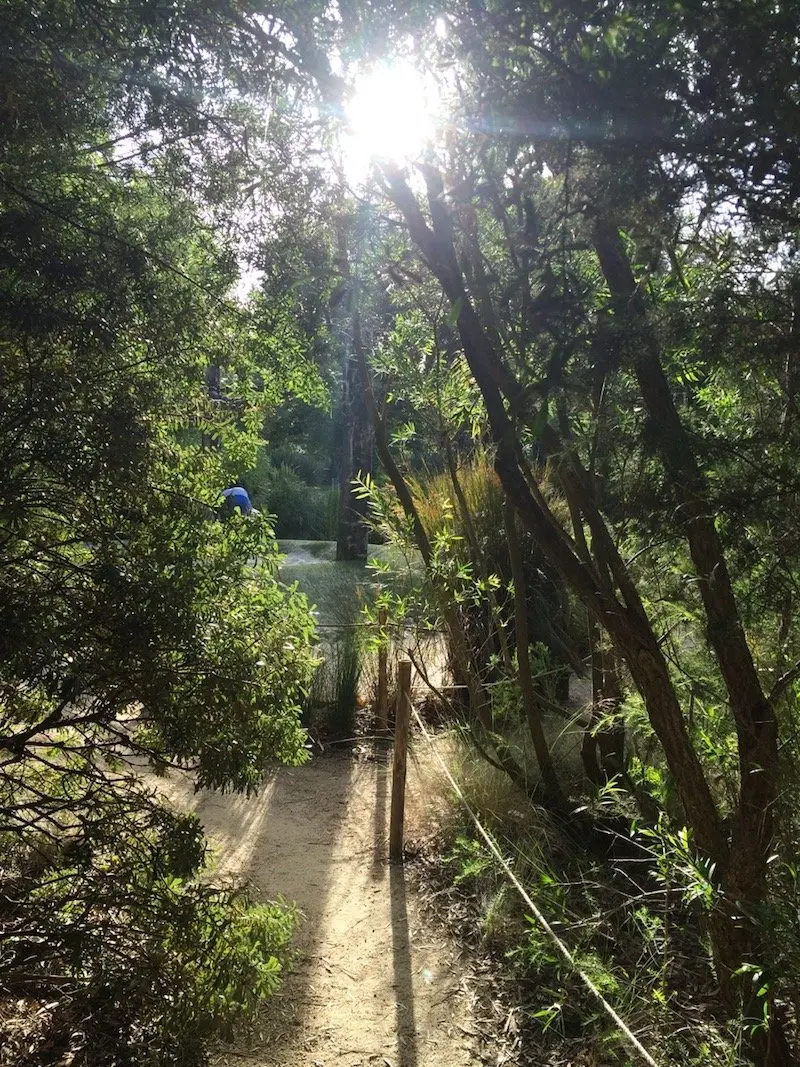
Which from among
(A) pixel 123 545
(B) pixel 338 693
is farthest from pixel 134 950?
(B) pixel 338 693

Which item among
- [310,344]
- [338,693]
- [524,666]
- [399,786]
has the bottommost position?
[399,786]

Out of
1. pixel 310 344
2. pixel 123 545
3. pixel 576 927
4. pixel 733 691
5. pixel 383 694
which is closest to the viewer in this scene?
pixel 733 691

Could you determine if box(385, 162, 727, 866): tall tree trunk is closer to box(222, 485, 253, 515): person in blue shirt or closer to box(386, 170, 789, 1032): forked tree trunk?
box(386, 170, 789, 1032): forked tree trunk

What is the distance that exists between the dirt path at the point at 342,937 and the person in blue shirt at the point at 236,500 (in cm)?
121

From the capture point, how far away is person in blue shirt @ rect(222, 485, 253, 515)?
2.71m

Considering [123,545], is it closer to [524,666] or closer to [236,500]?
[524,666]

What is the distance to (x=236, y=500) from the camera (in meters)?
4.41

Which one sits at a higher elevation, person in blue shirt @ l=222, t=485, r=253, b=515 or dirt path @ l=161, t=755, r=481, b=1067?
person in blue shirt @ l=222, t=485, r=253, b=515

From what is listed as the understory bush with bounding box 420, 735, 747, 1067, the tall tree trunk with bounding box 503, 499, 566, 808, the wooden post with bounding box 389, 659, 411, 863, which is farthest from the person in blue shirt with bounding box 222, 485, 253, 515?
the understory bush with bounding box 420, 735, 747, 1067

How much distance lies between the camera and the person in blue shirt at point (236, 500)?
2709mm

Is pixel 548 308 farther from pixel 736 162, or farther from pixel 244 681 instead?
pixel 244 681

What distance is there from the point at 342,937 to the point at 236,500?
2.07m

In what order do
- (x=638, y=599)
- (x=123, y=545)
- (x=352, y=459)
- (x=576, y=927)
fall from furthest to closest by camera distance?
(x=352, y=459) < (x=576, y=927) < (x=638, y=599) < (x=123, y=545)

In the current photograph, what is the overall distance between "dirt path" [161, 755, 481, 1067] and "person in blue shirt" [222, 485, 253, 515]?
121 cm
